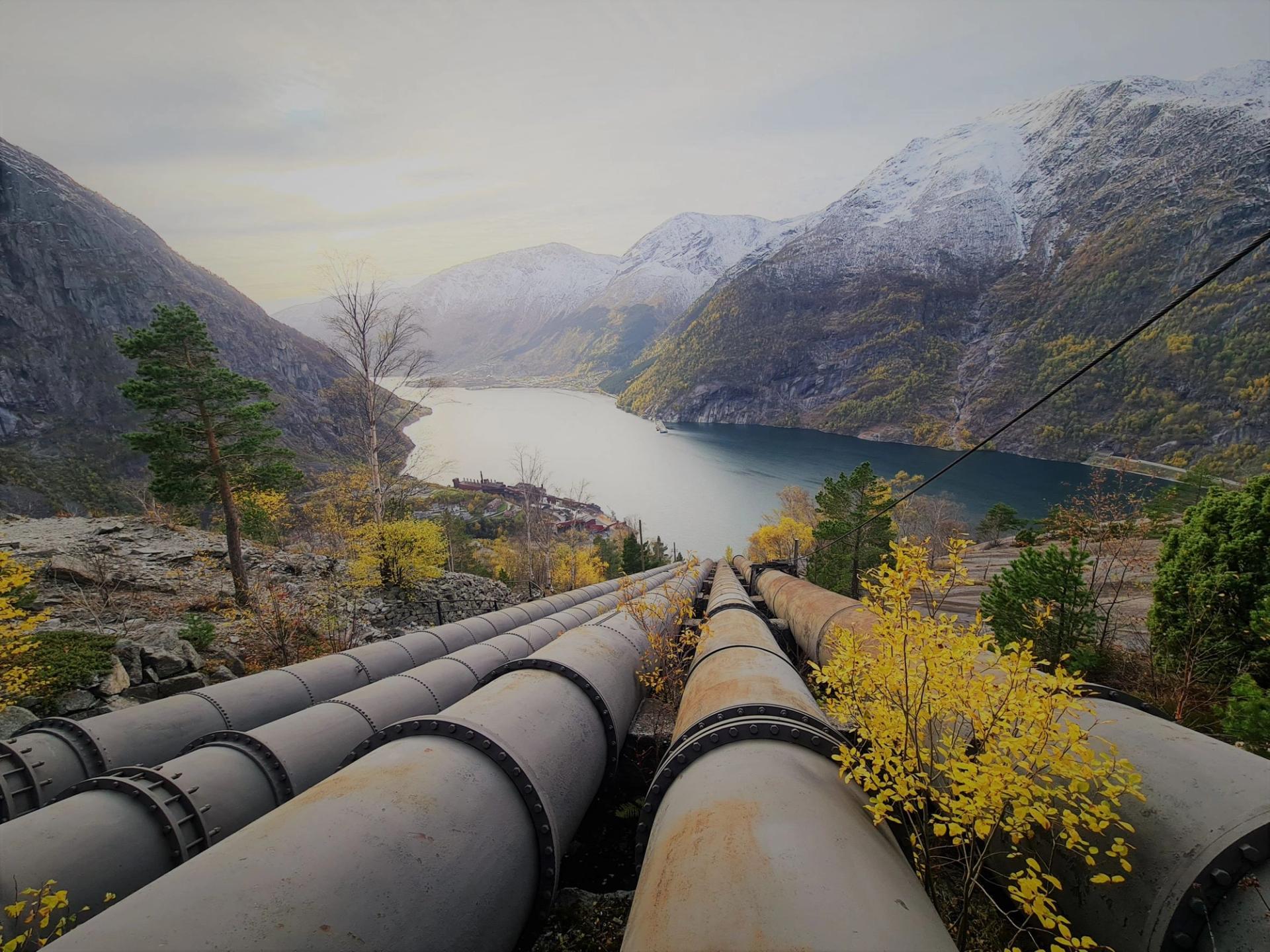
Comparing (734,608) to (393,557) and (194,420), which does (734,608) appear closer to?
(393,557)

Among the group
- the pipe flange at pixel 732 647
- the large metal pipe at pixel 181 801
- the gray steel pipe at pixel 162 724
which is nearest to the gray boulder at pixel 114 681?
the gray steel pipe at pixel 162 724

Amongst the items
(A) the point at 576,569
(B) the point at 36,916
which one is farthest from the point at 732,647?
(A) the point at 576,569

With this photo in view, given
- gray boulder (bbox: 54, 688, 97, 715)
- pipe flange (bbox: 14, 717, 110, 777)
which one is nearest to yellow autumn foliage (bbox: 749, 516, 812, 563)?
gray boulder (bbox: 54, 688, 97, 715)

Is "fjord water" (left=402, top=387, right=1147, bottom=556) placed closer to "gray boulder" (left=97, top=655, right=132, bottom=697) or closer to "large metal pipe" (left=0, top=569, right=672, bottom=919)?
"gray boulder" (left=97, top=655, right=132, bottom=697)

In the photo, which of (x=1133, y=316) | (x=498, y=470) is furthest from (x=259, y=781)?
(x=1133, y=316)

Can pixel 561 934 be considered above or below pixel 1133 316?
below

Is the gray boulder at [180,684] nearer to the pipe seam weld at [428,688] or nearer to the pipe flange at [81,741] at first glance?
the pipe flange at [81,741]

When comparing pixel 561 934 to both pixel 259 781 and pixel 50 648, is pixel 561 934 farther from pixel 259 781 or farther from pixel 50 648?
pixel 50 648
